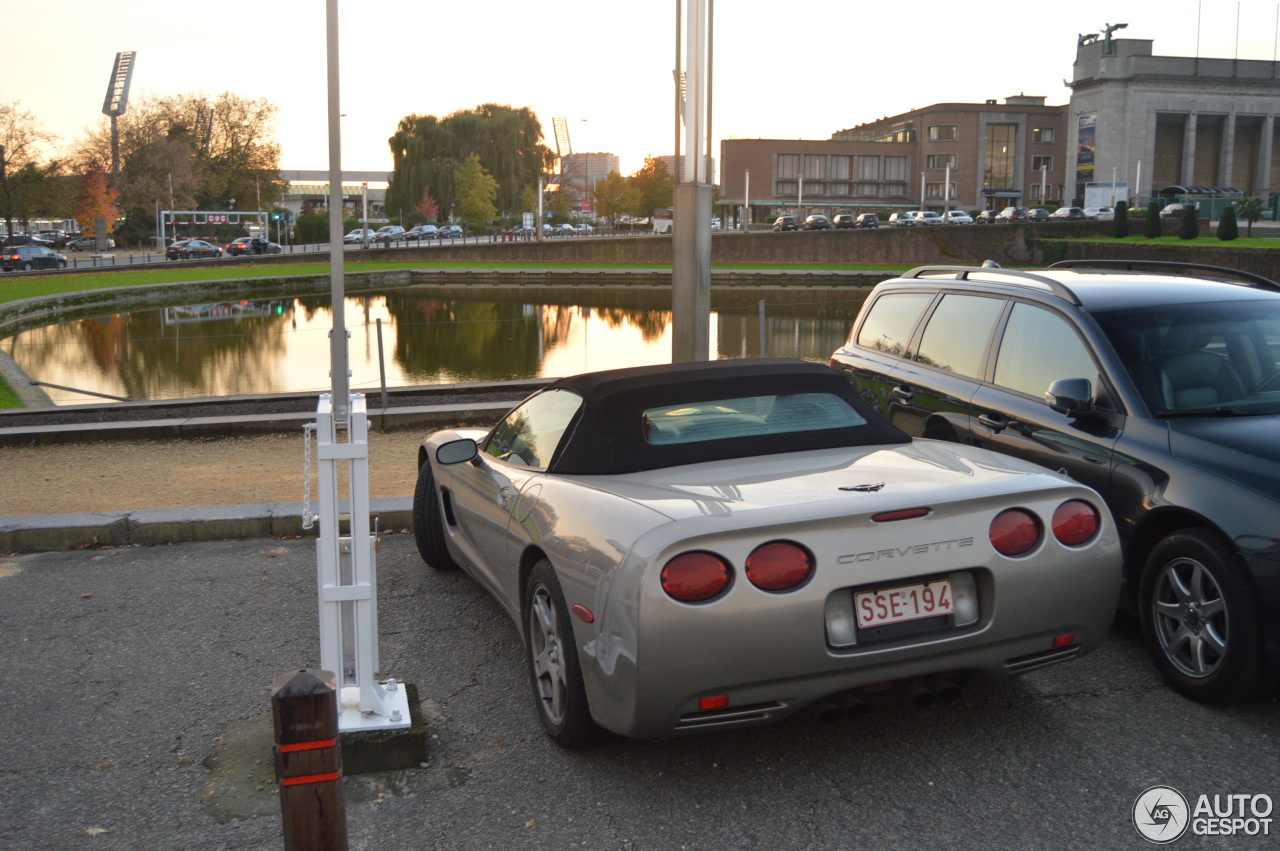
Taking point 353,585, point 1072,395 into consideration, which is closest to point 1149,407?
point 1072,395

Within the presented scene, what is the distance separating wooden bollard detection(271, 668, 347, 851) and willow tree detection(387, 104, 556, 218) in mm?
91572

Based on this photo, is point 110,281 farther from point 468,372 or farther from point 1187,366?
point 1187,366

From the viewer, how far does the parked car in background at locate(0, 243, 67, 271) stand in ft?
196

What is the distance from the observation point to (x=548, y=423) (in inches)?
196

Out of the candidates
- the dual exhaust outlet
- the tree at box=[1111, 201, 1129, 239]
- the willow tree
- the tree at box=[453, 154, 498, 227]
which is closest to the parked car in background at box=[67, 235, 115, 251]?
the willow tree

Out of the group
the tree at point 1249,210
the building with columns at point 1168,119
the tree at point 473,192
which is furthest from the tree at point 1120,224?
the building with columns at point 1168,119

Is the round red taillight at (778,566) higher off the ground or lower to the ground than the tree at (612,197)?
lower

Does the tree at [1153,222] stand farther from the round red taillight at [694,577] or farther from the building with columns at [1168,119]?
the building with columns at [1168,119]

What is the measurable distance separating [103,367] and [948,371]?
1995 centimetres

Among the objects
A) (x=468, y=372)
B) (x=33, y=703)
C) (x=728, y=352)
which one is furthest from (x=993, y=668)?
(x=728, y=352)

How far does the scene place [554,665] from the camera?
4102 millimetres

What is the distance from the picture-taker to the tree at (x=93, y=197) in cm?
9200

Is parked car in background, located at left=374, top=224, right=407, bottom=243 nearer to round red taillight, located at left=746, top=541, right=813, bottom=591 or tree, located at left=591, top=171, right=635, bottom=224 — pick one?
tree, located at left=591, top=171, right=635, bottom=224

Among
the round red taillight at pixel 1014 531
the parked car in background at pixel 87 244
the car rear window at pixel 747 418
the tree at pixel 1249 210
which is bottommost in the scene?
the round red taillight at pixel 1014 531
